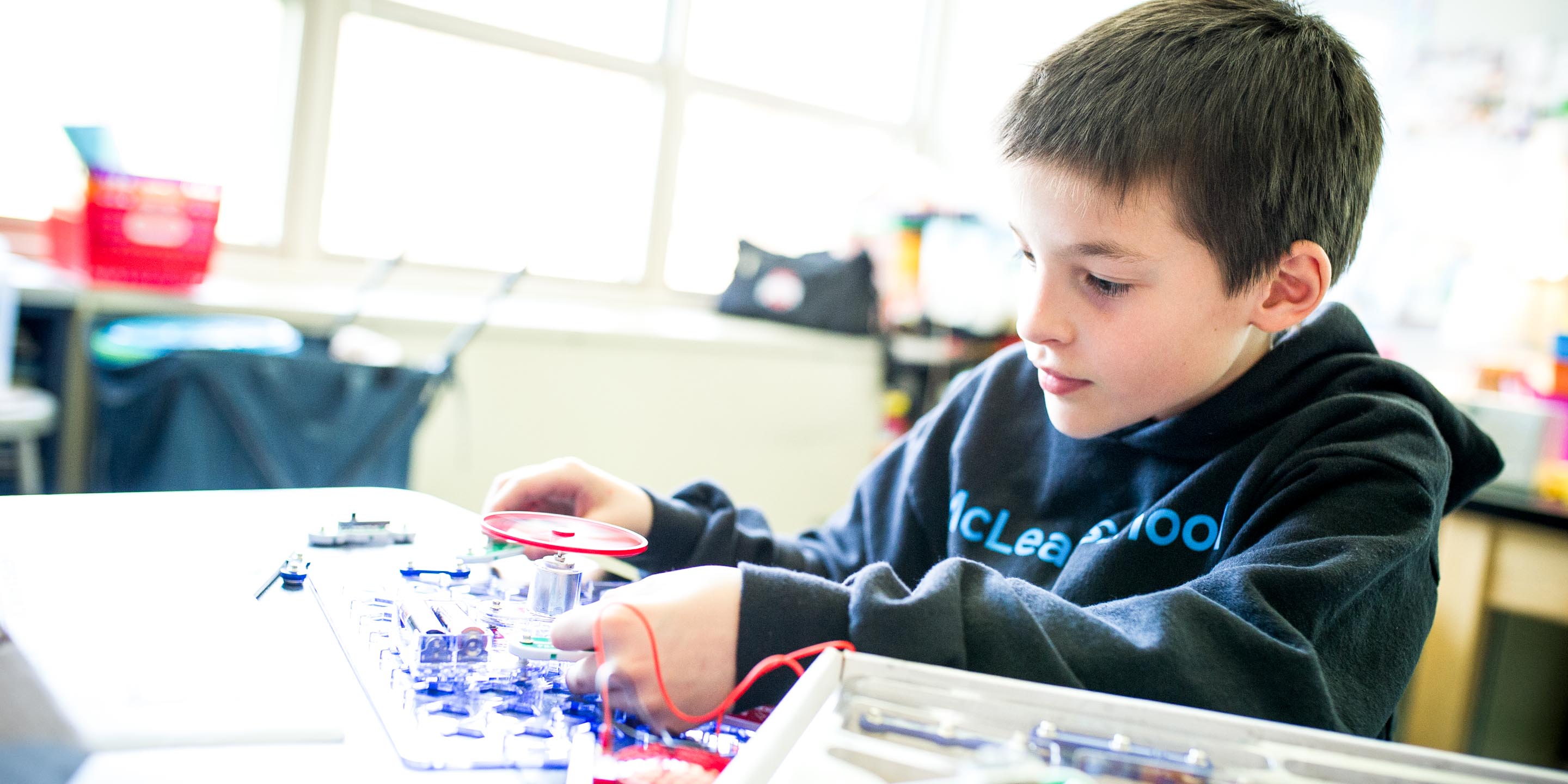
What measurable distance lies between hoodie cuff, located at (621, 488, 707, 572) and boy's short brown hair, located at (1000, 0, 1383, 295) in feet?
1.10

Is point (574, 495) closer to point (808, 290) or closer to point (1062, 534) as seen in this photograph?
point (1062, 534)

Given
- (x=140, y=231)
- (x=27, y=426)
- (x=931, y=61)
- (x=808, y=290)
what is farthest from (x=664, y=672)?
(x=931, y=61)

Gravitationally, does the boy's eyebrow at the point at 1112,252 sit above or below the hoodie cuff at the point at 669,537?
above

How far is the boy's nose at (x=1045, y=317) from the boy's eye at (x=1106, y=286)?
0.02 metres

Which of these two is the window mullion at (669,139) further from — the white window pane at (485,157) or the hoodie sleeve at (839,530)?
the hoodie sleeve at (839,530)

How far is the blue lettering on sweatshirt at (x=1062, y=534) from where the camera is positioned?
26.8 inches

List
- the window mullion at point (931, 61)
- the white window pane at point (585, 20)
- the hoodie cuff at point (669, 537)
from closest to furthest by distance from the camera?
the hoodie cuff at point (669, 537) → the white window pane at point (585, 20) → the window mullion at point (931, 61)

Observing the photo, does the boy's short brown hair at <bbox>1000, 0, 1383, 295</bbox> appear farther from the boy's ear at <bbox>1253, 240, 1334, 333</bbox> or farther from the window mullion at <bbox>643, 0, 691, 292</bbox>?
the window mullion at <bbox>643, 0, 691, 292</bbox>

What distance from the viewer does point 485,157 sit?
2.55 metres

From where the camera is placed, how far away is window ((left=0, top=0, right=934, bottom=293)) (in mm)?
2018

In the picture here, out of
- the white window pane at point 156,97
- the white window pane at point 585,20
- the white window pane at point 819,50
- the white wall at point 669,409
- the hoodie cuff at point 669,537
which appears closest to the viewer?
the hoodie cuff at point 669,537

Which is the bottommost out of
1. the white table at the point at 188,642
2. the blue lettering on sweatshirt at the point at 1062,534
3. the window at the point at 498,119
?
the white table at the point at 188,642

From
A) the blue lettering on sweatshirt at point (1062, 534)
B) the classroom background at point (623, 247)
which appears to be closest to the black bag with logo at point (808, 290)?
the classroom background at point (623, 247)

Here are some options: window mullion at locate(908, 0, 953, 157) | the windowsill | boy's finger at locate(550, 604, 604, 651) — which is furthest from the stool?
window mullion at locate(908, 0, 953, 157)
